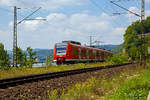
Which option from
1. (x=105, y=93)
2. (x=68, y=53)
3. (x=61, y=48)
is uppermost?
(x=61, y=48)

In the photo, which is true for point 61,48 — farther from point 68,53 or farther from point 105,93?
point 105,93

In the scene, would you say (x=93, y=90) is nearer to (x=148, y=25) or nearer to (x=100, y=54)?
(x=100, y=54)

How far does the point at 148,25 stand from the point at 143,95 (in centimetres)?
11239

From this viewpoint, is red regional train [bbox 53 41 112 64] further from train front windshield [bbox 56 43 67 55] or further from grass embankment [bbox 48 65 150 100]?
grass embankment [bbox 48 65 150 100]

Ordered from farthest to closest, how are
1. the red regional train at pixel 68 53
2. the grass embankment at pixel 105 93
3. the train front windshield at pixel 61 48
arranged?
the train front windshield at pixel 61 48 < the red regional train at pixel 68 53 < the grass embankment at pixel 105 93

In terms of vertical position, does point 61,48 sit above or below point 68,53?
above

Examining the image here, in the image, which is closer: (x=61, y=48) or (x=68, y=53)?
(x=68, y=53)

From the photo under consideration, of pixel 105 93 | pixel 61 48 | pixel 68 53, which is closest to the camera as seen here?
pixel 105 93

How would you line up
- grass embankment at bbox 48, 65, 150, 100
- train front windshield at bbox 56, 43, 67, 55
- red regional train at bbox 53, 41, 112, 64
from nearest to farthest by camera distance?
grass embankment at bbox 48, 65, 150, 100 → red regional train at bbox 53, 41, 112, 64 → train front windshield at bbox 56, 43, 67, 55

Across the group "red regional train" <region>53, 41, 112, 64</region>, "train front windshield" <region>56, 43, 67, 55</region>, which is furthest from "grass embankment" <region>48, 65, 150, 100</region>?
"train front windshield" <region>56, 43, 67, 55</region>

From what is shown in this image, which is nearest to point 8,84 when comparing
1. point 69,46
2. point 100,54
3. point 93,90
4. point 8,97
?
point 8,97

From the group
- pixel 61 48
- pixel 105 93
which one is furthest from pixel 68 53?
pixel 105 93

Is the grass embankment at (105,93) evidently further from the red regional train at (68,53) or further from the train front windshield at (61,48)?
the train front windshield at (61,48)

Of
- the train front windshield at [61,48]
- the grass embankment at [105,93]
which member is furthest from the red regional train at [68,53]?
the grass embankment at [105,93]
